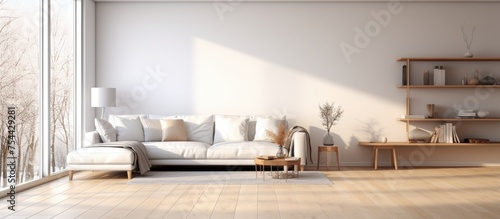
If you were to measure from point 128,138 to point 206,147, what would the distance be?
1141 mm

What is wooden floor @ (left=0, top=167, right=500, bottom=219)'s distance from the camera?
4.68 meters

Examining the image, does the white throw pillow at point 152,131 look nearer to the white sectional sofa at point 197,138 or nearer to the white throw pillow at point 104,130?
the white sectional sofa at point 197,138

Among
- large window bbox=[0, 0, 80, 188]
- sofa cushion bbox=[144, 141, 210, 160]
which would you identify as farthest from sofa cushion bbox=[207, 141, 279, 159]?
large window bbox=[0, 0, 80, 188]

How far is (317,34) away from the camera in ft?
28.8

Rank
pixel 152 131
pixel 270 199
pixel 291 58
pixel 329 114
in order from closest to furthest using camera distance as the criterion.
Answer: pixel 270 199 → pixel 152 131 → pixel 329 114 → pixel 291 58

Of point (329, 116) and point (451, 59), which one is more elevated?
point (451, 59)

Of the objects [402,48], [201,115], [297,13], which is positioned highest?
[297,13]

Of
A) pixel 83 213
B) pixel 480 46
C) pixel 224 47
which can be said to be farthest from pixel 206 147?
pixel 480 46

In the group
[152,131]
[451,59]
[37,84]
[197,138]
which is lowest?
[197,138]

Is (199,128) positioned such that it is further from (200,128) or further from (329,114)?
(329,114)

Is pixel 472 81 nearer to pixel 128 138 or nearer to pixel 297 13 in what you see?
pixel 297 13

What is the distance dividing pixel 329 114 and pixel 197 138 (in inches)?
79.5

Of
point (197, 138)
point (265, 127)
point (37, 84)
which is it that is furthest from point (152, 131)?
point (37, 84)

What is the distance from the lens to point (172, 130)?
8.07 m
